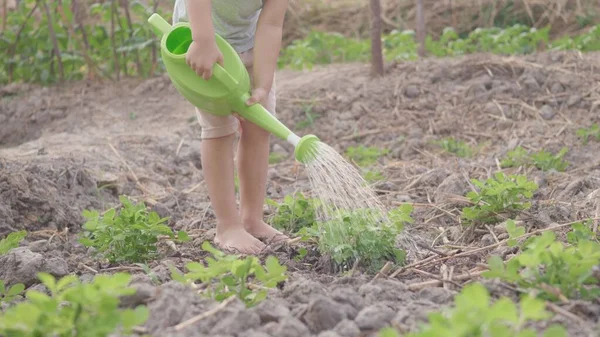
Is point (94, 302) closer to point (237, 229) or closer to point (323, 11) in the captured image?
point (237, 229)

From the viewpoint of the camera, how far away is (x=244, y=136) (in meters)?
3.08

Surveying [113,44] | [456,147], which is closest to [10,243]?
[456,147]

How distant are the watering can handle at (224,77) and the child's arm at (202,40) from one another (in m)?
0.02

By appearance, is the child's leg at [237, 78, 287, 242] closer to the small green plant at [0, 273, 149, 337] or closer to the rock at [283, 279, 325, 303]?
the rock at [283, 279, 325, 303]

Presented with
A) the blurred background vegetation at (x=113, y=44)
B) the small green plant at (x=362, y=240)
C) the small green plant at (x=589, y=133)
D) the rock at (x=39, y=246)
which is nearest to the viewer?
the small green plant at (x=362, y=240)

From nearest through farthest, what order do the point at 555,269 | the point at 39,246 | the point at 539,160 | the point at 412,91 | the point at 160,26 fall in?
the point at 555,269
the point at 160,26
the point at 39,246
the point at 539,160
the point at 412,91

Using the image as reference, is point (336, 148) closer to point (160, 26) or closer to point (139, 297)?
point (160, 26)

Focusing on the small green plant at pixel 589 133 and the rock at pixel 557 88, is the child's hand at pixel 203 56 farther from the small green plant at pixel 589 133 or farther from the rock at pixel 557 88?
the rock at pixel 557 88

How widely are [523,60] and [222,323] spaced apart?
430cm

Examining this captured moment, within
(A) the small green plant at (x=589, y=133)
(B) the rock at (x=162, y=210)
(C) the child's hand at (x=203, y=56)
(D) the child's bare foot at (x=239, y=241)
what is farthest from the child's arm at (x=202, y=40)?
(A) the small green plant at (x=589, y=133)

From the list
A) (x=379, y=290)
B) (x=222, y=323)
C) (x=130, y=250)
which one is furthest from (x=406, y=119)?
(x=222, y=323)

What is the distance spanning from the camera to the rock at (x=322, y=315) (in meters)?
1.87

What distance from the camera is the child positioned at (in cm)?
286

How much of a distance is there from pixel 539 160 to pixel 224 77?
1869 mm
